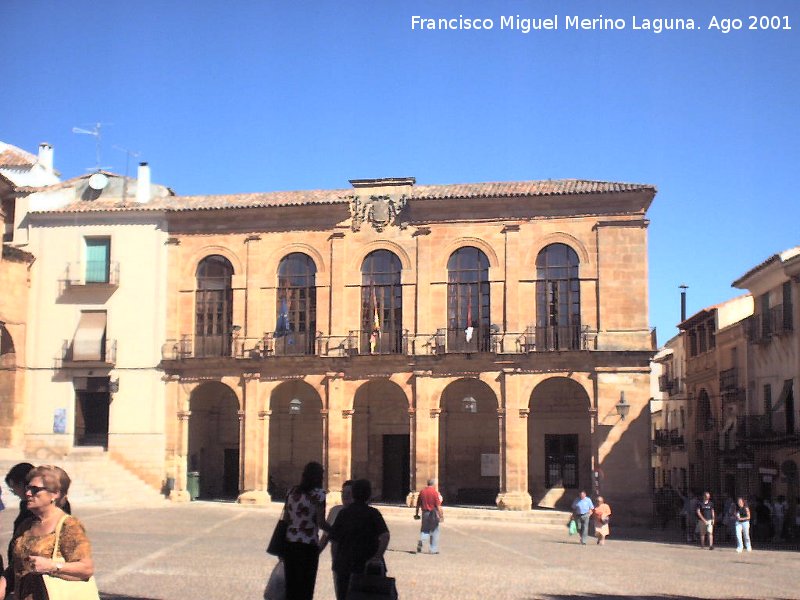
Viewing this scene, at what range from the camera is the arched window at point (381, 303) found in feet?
106

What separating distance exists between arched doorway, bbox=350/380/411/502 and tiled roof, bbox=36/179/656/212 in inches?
262

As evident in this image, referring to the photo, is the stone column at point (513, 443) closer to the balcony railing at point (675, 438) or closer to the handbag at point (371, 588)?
the balcony railing at point (675, 438)

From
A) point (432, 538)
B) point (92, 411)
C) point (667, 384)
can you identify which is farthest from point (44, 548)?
point (667, 384)

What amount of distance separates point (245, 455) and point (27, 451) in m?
7.53

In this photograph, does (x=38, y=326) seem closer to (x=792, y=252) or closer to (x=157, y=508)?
(x=157, y=508)

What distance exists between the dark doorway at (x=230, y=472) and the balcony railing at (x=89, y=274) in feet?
24.0

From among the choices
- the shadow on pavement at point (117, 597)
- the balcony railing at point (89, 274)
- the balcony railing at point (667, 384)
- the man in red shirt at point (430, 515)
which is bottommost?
the shadow on pavement at point (117, 597)

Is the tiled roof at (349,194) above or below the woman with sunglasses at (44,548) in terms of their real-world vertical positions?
above

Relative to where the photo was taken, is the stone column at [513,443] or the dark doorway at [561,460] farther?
the dark doorway at [561,460]

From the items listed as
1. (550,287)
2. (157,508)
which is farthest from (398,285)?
(157,508)

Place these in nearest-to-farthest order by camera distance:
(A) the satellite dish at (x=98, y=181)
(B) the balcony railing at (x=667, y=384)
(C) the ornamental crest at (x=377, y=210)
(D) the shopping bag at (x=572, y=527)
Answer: (D) the shopping bag at (x=572, y=527) < (C) the ornamental crest at (x=377, y=210) < (A) the satellite dish at (x=98, y=181) < (B) the balcony railing at (x=667, y=384)

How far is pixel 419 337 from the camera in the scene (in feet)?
105

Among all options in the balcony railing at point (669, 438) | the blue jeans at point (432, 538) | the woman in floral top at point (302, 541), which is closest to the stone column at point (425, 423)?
the blue jeans at point (432, 538)

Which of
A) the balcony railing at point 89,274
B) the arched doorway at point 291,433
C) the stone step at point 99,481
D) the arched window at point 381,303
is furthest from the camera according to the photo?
the arched doorway at point 291,433
